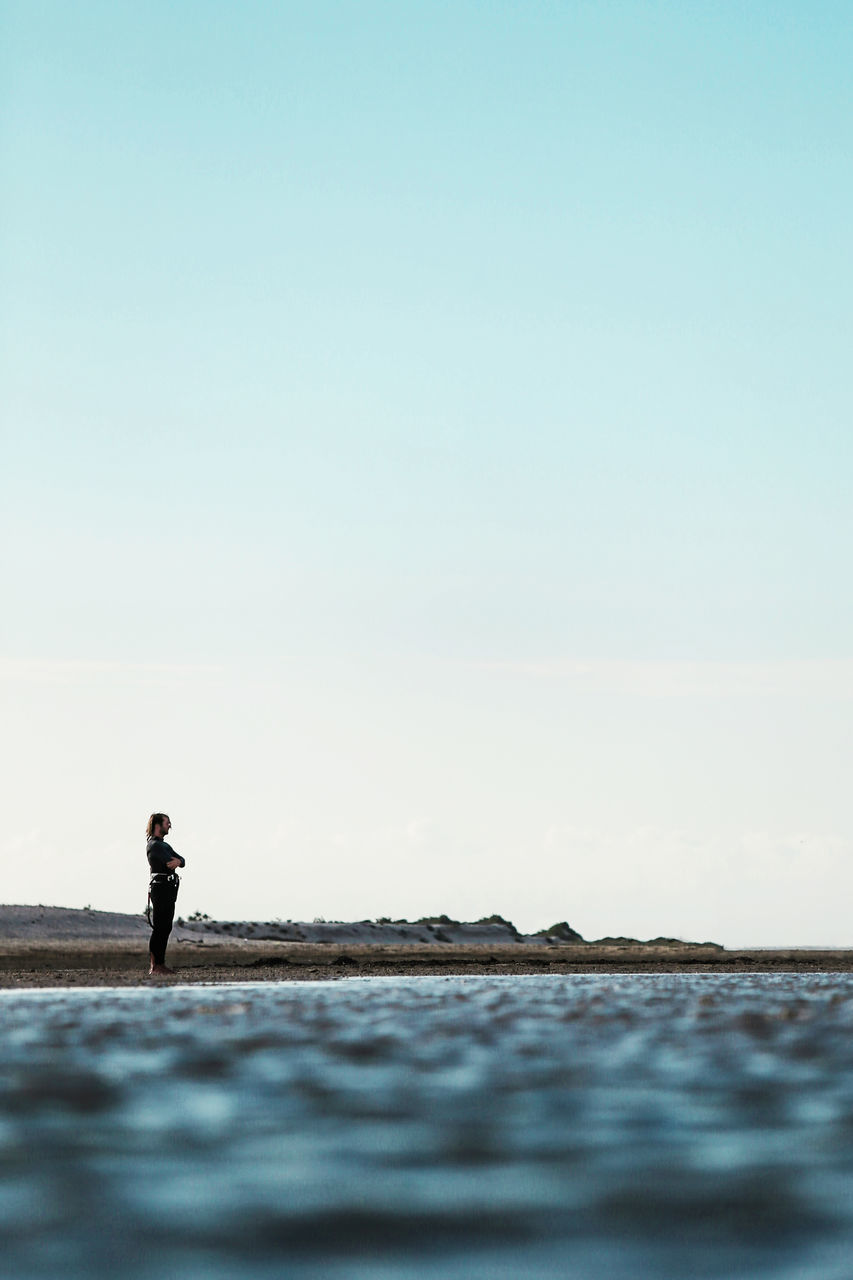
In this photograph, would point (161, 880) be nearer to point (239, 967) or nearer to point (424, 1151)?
point (239, 967)

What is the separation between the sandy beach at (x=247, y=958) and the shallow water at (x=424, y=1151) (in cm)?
1113

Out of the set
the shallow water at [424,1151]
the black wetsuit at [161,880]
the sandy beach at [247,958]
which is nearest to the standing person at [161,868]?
the black wetsuit at [161,880]

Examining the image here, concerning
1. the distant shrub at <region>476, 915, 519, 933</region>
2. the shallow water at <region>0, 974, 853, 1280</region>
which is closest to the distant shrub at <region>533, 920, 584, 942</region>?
the distant shrub at <region>476, 915, 519, 933</region>

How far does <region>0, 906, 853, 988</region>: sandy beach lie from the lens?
2567 cm

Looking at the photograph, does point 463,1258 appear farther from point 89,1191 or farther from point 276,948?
point 276,948

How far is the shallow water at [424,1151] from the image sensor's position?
498 centimetres

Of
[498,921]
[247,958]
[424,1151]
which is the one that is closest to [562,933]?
[498,921]

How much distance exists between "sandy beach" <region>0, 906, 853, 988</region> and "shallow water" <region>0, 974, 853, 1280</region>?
36.5ft

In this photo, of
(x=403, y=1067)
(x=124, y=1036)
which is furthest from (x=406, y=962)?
(x=403, y=1067)

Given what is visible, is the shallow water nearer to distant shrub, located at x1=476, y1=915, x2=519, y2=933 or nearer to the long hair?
the long hair

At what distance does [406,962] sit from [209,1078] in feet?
81.1

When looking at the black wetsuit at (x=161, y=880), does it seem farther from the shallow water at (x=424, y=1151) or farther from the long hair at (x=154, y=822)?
the shallow water at (x=424, y=1151)

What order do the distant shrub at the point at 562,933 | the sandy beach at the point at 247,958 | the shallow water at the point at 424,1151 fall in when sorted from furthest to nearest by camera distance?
the distant shrub at the point at 562,933 → the sandy beach at the point at 247,958 → the shallow water at the point at 424,1151

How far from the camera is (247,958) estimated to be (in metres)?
33.4
